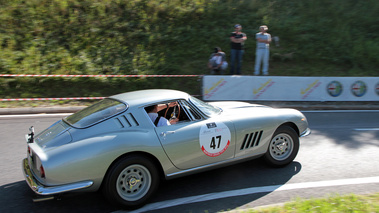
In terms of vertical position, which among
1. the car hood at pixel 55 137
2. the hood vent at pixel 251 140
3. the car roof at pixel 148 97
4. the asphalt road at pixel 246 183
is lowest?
the asphalt road at pixel 246 183

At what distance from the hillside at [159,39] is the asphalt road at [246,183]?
5.46 metres

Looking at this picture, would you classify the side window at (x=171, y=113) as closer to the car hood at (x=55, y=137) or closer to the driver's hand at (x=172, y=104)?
the driver's hand at (x=172, y=104)

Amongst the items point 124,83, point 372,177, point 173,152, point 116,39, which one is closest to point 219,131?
point 173,152

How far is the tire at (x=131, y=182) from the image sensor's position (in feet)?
12.4

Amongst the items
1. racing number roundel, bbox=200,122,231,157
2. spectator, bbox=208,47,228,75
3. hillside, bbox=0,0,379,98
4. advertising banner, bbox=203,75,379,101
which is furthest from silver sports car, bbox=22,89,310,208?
hillside, bbox=0,0,379,98

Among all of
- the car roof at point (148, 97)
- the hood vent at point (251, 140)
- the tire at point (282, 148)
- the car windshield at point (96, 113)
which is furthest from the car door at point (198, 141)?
the tire at point (282, 148)

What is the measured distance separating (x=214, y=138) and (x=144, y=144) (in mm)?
1042

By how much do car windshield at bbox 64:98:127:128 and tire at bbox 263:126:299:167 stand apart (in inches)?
95.9

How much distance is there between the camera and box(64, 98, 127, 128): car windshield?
4.10m

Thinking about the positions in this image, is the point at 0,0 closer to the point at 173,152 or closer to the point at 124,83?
the point at 124,83

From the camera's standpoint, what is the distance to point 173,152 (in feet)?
13.6

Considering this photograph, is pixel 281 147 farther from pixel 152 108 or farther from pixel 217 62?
pixel 217 62

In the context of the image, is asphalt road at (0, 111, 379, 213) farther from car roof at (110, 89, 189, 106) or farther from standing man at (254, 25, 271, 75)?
standing man at (254, 25, 271, 75)

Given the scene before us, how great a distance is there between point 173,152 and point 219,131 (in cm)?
77
